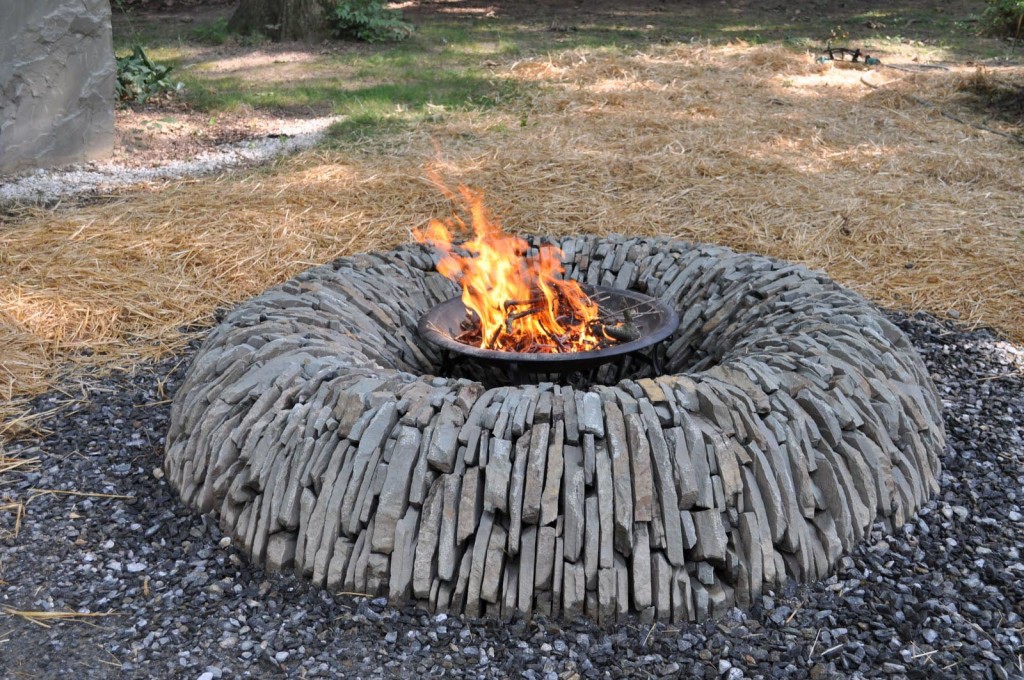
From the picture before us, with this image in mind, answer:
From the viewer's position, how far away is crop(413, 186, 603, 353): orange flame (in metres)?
3.51

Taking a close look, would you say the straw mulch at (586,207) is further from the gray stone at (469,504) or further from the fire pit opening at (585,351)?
the gray stone at (469,504)

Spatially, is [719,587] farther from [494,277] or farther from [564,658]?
[494,277]

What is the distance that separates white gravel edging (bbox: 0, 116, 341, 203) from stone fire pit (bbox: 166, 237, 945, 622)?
3.21 metres

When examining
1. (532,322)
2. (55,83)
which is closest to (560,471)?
(532,322)

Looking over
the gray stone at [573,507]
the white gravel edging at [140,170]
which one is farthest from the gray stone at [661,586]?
the white gravel edging at [140,170]

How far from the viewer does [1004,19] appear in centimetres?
1016

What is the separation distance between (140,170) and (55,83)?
0.73 m

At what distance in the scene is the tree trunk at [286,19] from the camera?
32.3 feet

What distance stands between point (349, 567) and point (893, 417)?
1750 millimetres

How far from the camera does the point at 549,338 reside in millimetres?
3539

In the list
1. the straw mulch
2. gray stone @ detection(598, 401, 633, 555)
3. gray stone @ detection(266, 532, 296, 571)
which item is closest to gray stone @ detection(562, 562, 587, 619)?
gray stone @ detection(598, 401, 633, 555)

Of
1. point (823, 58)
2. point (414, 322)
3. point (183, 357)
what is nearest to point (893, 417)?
point (414, 322)

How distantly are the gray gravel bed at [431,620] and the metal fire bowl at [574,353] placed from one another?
3.23 feet

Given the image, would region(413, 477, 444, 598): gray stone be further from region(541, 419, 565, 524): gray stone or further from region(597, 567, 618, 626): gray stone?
region(597, 567, 618, 626): gray stone
